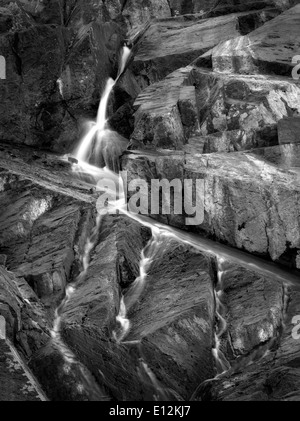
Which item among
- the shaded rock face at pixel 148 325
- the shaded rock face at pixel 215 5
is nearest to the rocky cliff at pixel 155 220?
the shaded rock face at pixel 148 325

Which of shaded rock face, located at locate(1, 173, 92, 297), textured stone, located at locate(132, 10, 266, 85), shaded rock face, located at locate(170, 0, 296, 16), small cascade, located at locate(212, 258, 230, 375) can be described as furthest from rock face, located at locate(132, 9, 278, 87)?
small cascade, located at locate(212, 258, 230, 375)

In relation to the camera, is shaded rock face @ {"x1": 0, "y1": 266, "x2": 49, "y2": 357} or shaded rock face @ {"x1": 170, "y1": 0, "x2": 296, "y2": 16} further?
shaded rock face @ {"x1": 170, "y1": 0, "x2": 296, "y2": 16}

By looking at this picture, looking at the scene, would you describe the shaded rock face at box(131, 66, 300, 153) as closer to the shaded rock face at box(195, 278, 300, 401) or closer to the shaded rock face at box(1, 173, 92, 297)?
the shaded rock face at box(1, 173, 92, 297)

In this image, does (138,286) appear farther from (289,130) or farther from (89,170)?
(89,170)

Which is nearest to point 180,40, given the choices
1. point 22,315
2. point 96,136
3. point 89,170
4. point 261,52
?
point 261,52

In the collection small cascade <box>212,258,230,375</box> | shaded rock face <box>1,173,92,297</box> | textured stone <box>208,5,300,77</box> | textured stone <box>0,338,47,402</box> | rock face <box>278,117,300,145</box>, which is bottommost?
small cascade <box>212,258,230,375</box>

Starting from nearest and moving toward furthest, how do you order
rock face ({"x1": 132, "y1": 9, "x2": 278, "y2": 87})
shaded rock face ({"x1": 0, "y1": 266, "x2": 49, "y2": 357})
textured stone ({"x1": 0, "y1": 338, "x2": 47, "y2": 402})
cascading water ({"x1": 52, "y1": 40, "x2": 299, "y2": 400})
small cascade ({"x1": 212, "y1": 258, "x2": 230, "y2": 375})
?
textured stone ({"x1": 0, "y1": 338, "x2": 47, "y2": 402}) < shaded rock face ({"x1": 0, "y1": 266, "x2": 49, "y2": 357}) < cascading water ({"x1": 52, "y1": 40, "x2": 299, "y2": 400}) < small cascade ({"x1": 212, "y1": 258, "x2": 230, "y2": 375}) < rock face ({"x1": 132, "y1": 9, "x2": 278, "y2": 87})

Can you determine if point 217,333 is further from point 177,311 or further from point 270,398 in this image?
point 270,398

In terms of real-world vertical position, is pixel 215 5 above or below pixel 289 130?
above

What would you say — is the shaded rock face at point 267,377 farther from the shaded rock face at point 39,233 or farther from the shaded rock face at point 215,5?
the shaded rock face at point 215,5
